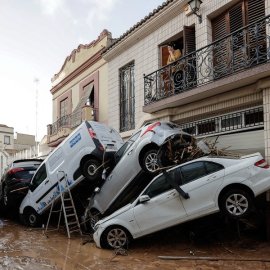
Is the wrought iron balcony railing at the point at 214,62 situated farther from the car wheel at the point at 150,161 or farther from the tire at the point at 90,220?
the tire at the point at 90,220

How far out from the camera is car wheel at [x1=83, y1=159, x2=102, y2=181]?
388 inches

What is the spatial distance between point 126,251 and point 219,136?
458 centimetres

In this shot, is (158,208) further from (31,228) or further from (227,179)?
(31,228)

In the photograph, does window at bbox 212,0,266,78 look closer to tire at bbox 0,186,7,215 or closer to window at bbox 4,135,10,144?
tire at bbox 0,186,7,215

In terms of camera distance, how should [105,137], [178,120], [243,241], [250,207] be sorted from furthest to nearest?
[178,120] < [105,137] < [243,241] < [250,207]

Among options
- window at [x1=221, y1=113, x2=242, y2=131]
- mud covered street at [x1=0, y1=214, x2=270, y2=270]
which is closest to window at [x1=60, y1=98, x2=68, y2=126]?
mud covered street at [x1=0, y1=214, x2=270, y2=270]

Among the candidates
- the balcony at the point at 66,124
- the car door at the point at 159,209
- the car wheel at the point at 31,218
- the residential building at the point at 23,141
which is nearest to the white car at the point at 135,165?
the car door at the point at 159,209

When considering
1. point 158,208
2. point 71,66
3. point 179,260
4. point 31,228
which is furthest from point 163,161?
point 71,66

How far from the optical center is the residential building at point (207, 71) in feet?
29.7

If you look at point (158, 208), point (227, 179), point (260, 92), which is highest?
point (260, 92)

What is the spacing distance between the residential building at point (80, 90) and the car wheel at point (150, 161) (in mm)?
7060

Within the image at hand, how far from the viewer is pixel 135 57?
45.8 ft

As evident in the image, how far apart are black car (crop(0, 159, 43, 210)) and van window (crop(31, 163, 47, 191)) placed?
1.23 meters

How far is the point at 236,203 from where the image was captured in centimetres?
702
